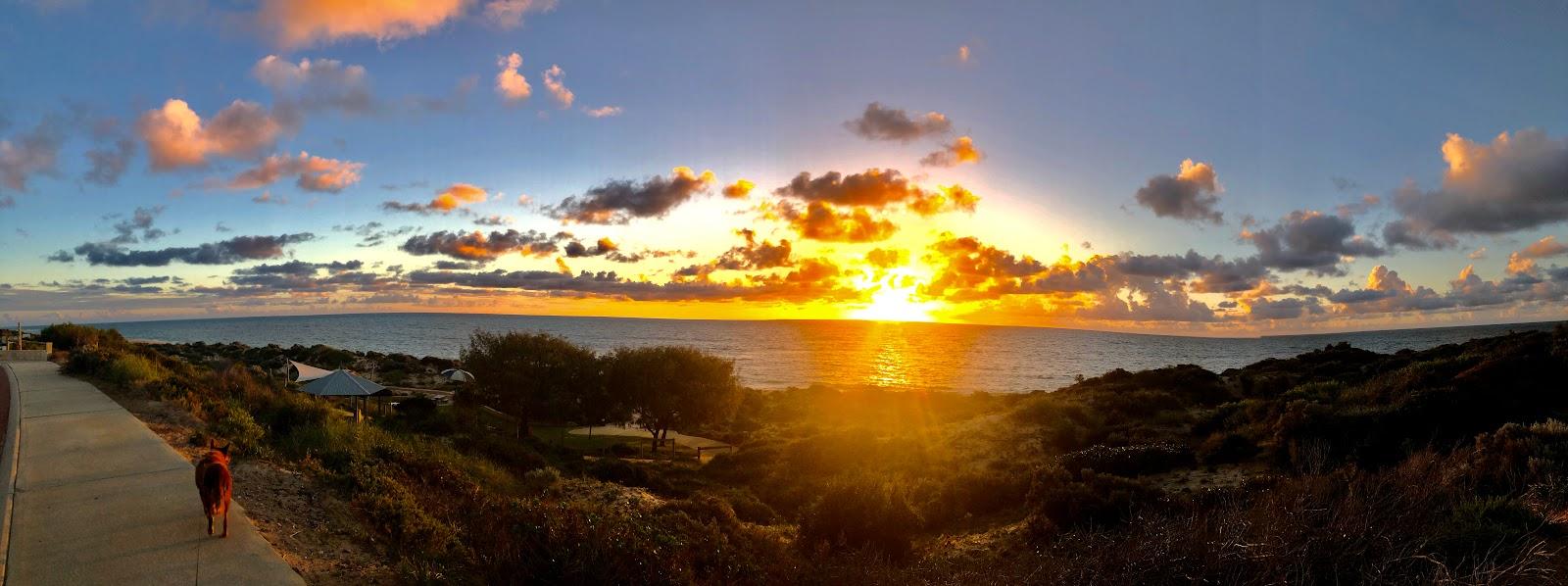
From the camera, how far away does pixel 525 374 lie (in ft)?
112

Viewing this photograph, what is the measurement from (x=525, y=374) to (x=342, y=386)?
12.0 meters

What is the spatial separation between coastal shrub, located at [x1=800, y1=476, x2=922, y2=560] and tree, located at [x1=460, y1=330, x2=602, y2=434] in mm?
23744

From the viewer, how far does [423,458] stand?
1291 cm

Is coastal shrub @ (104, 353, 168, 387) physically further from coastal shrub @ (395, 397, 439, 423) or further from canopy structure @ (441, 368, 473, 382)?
canopy structure @ (441, 368, 473, 382)

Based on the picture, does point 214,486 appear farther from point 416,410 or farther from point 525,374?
point 525,374

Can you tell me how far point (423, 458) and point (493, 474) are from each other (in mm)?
2692

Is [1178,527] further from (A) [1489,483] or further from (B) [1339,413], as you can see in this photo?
(B) [1339,413]

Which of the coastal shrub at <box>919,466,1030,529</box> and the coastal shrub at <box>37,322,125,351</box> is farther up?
the coastal shrub at <box>37,322,125,351</box>

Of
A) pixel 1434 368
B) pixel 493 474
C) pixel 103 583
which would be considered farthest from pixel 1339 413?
pixel 103 583

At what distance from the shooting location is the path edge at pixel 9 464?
23.5 ft

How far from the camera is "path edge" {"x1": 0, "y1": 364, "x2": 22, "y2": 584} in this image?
716cm

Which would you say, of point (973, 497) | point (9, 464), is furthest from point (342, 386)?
point (973, 497)

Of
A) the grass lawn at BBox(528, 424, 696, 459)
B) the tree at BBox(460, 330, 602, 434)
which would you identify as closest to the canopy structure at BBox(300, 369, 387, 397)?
the grass lawn at BBox(528, 424, 696, 459)

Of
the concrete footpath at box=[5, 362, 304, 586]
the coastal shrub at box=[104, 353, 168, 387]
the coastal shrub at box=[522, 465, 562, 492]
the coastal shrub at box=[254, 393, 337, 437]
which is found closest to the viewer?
the concrete footpath at box=[5, 362, 304, 586]
